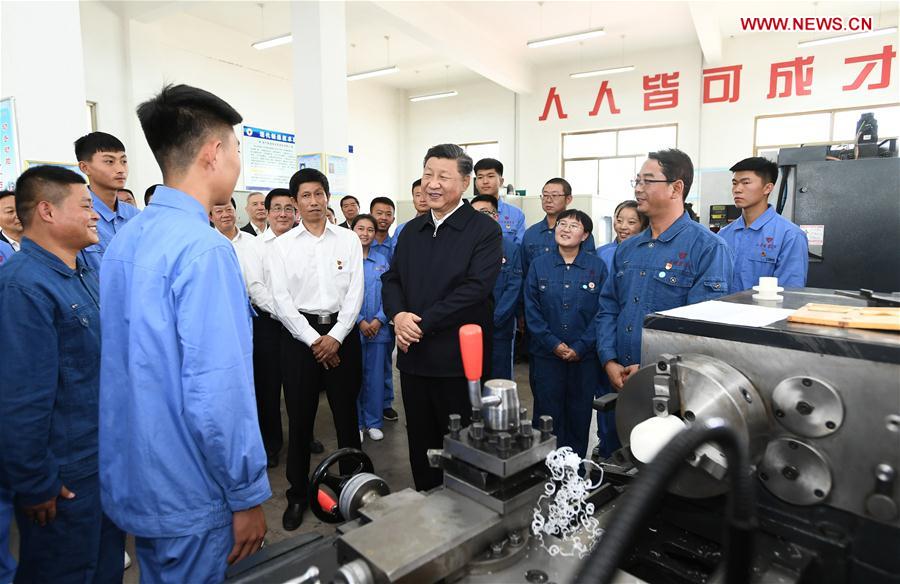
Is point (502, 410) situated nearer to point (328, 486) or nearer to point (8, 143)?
point (328, 486)

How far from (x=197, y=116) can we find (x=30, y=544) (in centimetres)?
117

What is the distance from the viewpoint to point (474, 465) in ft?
2.12

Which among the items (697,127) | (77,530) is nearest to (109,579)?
(77,530)

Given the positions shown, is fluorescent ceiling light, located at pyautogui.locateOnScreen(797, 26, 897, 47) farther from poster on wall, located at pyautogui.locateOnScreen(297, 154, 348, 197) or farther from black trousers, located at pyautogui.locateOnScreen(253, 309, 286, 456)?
black trousers, located at pyautogui.locateOnScreen(253, 309, 286, 456)

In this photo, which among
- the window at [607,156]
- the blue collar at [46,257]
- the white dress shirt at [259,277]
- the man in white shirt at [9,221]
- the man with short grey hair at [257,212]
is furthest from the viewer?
the window at [607,156]

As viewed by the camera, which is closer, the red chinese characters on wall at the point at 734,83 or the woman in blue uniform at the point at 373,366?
the woman in blue uniform at the point at 373,366

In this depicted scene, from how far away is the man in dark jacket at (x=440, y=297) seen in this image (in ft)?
5.86

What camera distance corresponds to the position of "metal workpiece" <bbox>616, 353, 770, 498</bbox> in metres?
0.66

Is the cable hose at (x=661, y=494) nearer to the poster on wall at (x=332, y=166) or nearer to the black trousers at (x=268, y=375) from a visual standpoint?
the black trousers at (x=268, y=375)

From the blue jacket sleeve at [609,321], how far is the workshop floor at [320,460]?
1.23ft

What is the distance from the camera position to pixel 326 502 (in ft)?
2.39

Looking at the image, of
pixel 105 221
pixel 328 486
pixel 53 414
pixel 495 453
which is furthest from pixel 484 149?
pixel 495 453

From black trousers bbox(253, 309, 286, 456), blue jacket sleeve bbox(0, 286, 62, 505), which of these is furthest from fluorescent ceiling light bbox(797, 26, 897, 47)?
blue jacket sleeve bbox(0, 286, 62, 505)

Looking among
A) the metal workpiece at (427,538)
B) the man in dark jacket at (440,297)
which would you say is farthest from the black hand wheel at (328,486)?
the man in dark jacket at (440,297)
